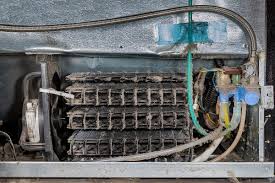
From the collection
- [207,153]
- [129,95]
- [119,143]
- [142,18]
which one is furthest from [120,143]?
[142,18]

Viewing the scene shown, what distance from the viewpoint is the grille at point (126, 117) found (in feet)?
3.14

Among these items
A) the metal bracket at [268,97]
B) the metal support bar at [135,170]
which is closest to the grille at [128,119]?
the metal support bar at [135,170]

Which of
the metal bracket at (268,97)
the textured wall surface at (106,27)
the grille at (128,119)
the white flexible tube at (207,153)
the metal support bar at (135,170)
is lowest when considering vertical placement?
the metal support bar at (135,170)

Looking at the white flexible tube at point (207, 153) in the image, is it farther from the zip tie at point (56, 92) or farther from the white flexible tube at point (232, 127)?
the zip tie at point (56, 92)

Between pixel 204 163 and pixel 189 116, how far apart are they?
5.4 inches

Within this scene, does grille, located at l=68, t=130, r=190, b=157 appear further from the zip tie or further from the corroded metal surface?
the zip tie

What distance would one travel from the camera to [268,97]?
921 mm

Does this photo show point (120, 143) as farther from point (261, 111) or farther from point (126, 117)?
point (261, 111)

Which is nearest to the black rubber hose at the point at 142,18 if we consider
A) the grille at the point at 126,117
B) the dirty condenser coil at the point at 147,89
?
the dirty condenser coil at the point at 147,89

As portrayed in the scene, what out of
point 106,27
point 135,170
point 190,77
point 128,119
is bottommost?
point 135,170

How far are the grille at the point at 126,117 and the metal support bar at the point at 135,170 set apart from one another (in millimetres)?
56

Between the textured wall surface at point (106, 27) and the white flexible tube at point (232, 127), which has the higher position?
the textured wall surface at point (106, 27)

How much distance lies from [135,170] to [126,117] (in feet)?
0.48

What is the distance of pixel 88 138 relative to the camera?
97 cm
